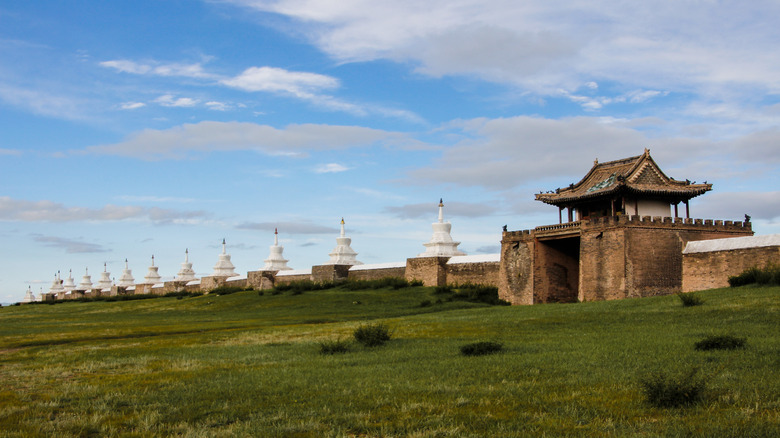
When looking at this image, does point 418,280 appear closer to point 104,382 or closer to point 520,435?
point 104,382

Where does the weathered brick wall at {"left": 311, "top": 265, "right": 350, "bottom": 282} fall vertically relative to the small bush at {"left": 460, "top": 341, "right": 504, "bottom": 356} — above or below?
above

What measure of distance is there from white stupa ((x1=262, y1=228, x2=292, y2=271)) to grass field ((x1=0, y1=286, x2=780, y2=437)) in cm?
3842

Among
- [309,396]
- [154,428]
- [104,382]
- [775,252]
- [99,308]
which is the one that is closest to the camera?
[154,428]

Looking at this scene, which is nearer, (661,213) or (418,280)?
(661,213)

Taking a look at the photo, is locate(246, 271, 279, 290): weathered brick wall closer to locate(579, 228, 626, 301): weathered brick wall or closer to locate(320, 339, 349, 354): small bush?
locate(579, 228, 626, 301): weathered brick wall

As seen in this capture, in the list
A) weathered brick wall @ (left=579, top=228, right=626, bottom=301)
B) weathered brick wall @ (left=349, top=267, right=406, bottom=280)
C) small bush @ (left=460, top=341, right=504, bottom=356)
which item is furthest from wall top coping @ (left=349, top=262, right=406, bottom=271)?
small bush @ (left=460, top=341, right=504, bottom=356)

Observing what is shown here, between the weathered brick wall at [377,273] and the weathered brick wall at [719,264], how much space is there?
20288 millimetres

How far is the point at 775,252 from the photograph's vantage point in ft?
81.0

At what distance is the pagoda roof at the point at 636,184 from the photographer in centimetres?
3111

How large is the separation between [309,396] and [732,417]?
18.4ft

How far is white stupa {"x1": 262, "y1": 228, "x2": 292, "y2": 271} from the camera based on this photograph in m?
59.1

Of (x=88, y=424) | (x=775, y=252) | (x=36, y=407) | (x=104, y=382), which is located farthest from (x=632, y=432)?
(x=775, y=252)

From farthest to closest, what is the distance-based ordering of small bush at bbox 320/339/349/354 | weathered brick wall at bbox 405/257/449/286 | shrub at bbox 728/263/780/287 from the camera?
weathered brick wall at bbox 405/257/449/286 < shrub at bbox 728/263/780/287 < small bush at bbox 320/339/349/354

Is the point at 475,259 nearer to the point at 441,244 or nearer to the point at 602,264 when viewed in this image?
the point at 441,244
